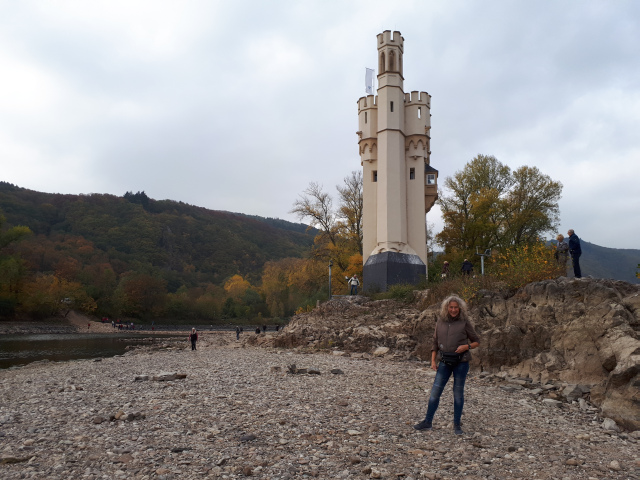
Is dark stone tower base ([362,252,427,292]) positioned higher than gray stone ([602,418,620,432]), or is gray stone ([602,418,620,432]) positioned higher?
dark stone tower base ([362,252,427,292])

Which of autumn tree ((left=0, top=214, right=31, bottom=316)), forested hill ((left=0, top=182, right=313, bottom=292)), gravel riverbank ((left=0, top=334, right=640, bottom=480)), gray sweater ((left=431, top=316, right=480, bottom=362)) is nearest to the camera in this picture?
gravel riverbank ((left=0, top=334, right=640, bottom=480))

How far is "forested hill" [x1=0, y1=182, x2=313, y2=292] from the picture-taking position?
9506cm

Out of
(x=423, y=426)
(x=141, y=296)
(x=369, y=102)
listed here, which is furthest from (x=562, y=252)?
(x=141, y=296)

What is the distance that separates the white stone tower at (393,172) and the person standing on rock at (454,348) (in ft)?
64.2

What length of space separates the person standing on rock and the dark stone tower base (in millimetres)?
19155

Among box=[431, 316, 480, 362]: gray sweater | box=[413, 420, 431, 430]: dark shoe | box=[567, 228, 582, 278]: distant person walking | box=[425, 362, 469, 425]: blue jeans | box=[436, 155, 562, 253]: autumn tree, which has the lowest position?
box=[413, 420, 431, 430]: dark shoe

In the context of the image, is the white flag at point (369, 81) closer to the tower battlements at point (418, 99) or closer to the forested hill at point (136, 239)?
the tower battlements at point (418, 99)

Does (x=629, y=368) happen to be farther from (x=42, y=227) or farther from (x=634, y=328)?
(x=42, y=227)

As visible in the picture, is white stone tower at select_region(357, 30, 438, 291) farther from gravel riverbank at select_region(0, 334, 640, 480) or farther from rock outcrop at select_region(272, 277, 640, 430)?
gravel riverbank at select_region(0, 334, 640, 480)

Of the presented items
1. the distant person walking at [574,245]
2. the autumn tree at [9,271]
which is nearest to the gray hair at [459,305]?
the distant person walking at [574,245]

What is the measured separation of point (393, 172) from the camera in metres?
27.3

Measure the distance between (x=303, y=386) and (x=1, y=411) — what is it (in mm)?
6200

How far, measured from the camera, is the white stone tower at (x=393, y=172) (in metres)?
26.7

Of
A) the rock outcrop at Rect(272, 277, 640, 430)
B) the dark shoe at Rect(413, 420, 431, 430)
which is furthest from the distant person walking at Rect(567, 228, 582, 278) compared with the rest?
the dark shoe at Rect(413, 420, 431, 430)
